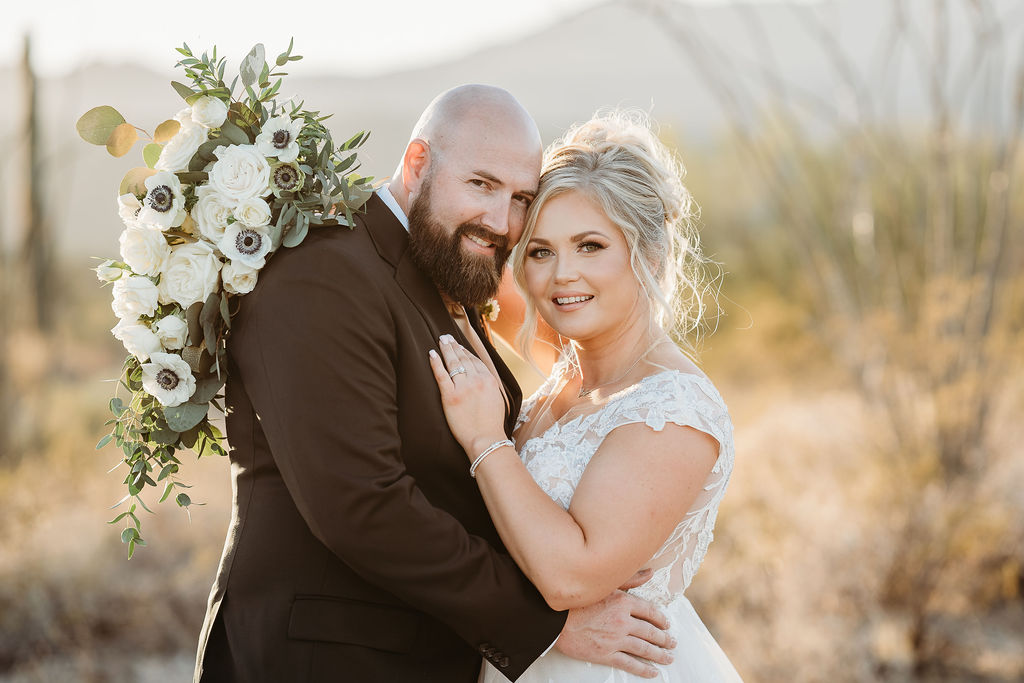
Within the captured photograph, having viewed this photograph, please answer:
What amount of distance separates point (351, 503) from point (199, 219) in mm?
843

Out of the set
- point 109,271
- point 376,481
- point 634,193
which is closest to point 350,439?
point 376,481

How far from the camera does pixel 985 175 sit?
9086 mm

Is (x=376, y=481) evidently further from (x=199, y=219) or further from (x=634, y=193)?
(x=634, y=193)

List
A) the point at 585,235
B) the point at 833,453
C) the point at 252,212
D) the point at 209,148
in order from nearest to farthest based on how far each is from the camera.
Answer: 1. the point at 252,212
2. the point at 209,148
3. the point at 585,235
4. the point at 833,453

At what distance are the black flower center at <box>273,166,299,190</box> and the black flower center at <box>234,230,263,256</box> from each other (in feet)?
0.51

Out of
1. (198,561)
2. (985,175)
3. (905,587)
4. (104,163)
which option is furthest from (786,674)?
(104,163)

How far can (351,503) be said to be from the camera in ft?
7.38

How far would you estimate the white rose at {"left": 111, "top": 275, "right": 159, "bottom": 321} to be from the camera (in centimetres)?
240

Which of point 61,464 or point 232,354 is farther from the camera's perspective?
point 61,464

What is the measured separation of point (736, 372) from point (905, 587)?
912 cm

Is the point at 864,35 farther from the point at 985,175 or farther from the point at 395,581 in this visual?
the point at 395,581

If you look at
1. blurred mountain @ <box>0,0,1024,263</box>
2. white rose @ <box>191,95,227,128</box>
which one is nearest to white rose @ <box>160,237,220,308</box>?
white rose @ <box>191,95,227,128</box>

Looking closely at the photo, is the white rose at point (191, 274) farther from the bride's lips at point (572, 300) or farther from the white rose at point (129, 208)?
the bride's lips at point (572, 300)

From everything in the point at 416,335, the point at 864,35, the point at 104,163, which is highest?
the point at 864,35
